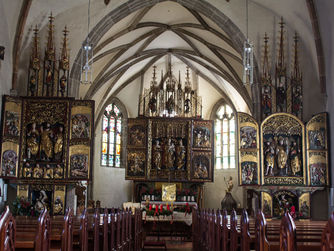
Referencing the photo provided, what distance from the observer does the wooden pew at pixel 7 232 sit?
11.2ft

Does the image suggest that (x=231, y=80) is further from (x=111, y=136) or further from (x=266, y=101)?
(x=111, y=136)

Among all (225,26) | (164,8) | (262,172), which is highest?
(164,8)

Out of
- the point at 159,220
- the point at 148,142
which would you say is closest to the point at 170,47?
the point at 148,142

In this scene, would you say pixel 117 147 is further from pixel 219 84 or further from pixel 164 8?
pixel 164 8

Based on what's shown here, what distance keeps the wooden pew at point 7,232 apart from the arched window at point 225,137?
2269 centimetres

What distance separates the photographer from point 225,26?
17422 mm

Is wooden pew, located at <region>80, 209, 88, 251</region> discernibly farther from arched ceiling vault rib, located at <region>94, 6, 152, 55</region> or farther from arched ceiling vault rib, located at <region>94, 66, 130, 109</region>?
arched ceiling vault rib, located at <region>94, 66, 130, 109</region>

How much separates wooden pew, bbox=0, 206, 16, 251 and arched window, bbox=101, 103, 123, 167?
22137 millimetres

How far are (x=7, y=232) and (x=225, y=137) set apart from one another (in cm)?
2360

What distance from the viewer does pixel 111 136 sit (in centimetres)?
2670

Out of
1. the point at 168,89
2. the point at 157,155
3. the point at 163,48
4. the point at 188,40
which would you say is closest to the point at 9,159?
the point at 157,155

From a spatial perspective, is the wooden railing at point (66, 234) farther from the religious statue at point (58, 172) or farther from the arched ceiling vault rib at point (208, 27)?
the arched ceiling vault rib at point (208, 27)

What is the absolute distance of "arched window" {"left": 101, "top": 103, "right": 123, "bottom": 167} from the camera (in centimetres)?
2616

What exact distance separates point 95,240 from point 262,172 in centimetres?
808
